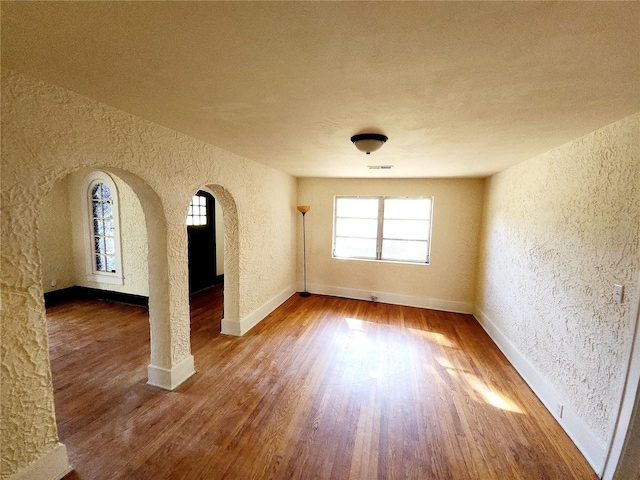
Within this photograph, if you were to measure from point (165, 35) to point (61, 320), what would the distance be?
4267 mm

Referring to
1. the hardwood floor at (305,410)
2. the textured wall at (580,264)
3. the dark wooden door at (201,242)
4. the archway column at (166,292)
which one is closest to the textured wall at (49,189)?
the archway column at (166,292)

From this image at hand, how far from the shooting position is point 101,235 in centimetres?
420

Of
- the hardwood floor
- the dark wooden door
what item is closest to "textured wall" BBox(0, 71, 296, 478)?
the hardwood floor

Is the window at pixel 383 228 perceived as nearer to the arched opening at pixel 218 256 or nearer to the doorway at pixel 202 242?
the arched opening at pixel 218 256

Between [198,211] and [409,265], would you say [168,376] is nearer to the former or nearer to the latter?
[198,211]

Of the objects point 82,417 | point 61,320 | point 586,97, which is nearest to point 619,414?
point 586,97

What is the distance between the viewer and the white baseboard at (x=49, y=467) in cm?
134

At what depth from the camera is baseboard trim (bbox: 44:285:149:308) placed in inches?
158

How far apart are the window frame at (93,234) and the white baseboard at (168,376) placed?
2.51 m

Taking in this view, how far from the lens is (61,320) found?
3.48m

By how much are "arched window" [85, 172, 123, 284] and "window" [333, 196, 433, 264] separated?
352 centimetres

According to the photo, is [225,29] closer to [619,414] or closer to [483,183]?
[619,414]

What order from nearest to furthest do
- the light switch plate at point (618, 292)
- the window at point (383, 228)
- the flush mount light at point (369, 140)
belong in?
the light switch plate at point (618, 292)
the flush mount light at point (369, 140)
the window at point (383, 228)

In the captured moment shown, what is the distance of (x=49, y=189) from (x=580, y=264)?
333 centimetres
